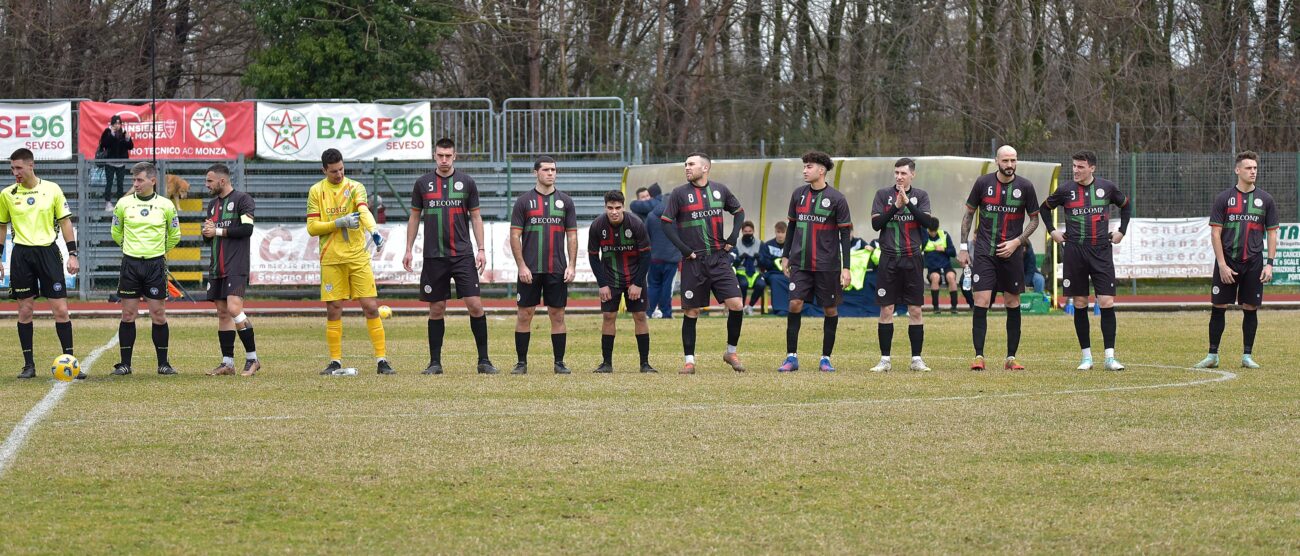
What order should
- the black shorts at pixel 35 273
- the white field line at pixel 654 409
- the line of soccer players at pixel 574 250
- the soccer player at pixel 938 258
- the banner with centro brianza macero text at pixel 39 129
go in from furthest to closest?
the banner with centro brianza macero text at pixel 39 129 → the soccer player at pixel 938 258 → the line of soccer players at pixel 574 250 → the black shorts at pixel 35 273 → the white field line at pixel 654 409

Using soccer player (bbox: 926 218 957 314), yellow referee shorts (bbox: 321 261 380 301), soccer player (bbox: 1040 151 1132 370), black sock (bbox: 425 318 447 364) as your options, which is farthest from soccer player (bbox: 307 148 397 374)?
soccer player (bbox: 926 218 957 314)

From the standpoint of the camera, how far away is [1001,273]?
13070mm

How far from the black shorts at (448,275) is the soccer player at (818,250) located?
281cm

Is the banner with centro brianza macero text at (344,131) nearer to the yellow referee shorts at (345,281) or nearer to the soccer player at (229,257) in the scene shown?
the soccer player at (229,257)

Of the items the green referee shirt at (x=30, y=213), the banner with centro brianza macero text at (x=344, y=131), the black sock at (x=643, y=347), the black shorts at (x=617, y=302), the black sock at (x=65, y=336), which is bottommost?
the black sock at (x=643, y=347)

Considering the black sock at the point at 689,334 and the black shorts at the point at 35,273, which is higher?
the black shorts at the point at 35,273

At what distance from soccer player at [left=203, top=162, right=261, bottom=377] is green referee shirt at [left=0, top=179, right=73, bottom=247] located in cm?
132

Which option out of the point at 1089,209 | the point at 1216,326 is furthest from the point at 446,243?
the point at 1216,326

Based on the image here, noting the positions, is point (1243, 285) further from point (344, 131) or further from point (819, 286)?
point (344, 131)

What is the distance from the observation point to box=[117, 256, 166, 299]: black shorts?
42.0 ft

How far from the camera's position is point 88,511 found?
634cm

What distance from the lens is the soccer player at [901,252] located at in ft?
42.7

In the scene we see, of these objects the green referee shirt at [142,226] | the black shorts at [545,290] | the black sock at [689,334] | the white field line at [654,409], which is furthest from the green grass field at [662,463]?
the green referee shirt at [142,226]

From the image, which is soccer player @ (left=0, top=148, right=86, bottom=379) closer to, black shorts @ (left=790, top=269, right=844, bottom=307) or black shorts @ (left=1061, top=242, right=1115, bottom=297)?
black shorts @ (left=790, top=269, right=844, bottom=307)
